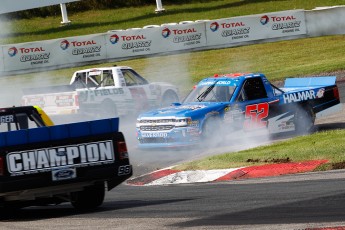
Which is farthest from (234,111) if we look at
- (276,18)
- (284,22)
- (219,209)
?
(284,22)

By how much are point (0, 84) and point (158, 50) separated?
6.92 m

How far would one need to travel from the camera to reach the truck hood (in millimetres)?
19016

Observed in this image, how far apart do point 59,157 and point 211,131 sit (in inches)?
329

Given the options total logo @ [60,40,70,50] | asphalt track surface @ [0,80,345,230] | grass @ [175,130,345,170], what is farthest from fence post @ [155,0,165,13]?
asphalt track surface @ [0,80,345,230]

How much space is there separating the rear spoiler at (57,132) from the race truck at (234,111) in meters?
7.44

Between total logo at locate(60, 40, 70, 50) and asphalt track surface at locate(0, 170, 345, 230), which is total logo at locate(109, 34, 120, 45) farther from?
asphalt track surface at locate(0, 170, 345, 230)

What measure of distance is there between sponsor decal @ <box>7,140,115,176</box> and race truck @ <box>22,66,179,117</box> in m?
14.7

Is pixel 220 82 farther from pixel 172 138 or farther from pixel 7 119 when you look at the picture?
pixel 7 119

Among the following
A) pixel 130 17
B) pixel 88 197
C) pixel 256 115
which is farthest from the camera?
pixel 130 17

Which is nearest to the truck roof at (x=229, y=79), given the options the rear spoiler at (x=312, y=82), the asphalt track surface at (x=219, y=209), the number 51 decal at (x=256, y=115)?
the number 51 decal at (x=256, y=115)

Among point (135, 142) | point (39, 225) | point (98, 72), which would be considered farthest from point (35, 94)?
point (39, 225)

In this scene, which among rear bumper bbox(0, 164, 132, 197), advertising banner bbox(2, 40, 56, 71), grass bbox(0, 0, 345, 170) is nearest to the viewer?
rear bumper bbox(0, 164, 132, 197)

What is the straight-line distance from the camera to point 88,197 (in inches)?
466

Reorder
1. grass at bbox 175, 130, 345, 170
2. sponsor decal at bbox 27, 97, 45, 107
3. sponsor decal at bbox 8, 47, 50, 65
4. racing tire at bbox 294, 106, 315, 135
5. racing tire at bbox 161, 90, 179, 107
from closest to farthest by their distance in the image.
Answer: grass at bbox 175, 130, 345, 170 → racing tire at bbox 294, 106, 315, 135 → sponsor decal at bbox 27, 97, 45, 107 → racing tire at bbox 161, 90, 179, 107 → sponsor decal at bbox 8, 47, 50, 65
